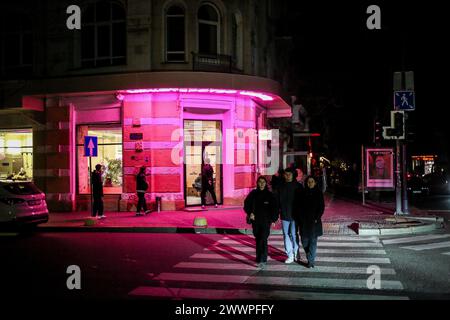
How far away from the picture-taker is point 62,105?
2159cm

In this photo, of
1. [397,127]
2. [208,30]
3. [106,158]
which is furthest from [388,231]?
[106,158]

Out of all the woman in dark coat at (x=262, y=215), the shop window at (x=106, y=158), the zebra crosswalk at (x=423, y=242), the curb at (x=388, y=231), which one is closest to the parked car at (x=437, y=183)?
the curb at (x=388, y=231)

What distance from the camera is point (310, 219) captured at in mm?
9867

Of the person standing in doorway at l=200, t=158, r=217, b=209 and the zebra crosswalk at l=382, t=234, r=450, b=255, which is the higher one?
the person standing in doorway at l=200, t=158, r=217, b=209

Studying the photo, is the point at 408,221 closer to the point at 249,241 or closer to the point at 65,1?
the point at 249,241

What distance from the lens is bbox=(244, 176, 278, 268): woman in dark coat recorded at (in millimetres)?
10070

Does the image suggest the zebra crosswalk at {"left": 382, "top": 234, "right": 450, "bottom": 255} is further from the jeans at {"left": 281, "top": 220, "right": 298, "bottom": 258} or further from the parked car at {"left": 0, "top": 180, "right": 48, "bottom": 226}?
the parked car at {"left": 0, "top": 180, "right": 48, "bottom": 226}

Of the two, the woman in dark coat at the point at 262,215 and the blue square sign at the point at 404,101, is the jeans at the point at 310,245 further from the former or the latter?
the blue square sign at the point at 404,101

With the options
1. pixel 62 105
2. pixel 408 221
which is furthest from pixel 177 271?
pixel 62 105

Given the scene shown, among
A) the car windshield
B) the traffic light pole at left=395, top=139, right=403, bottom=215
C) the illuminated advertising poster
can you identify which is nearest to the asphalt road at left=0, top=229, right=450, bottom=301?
the car windshield

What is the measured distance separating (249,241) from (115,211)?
8.71 meters

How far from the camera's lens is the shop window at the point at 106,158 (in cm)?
2130

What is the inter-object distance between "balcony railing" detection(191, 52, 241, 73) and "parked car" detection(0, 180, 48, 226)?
8347 millimetres

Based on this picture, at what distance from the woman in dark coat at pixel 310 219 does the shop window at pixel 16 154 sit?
53.3 ft
